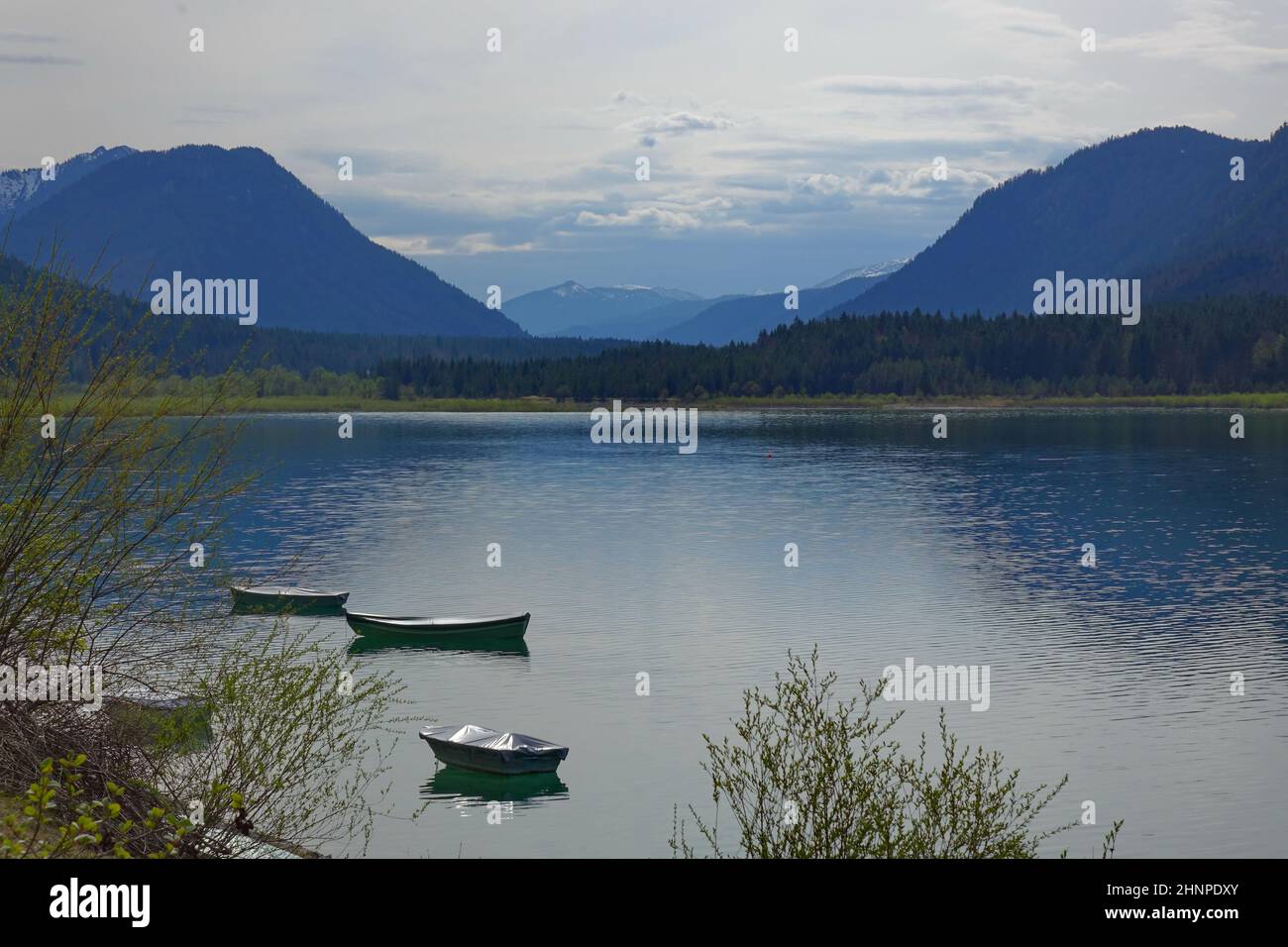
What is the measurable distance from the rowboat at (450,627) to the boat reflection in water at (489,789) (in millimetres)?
15510

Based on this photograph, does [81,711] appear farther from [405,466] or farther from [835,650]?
[405,466]

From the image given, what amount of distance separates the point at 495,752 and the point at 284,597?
25291 millimetres

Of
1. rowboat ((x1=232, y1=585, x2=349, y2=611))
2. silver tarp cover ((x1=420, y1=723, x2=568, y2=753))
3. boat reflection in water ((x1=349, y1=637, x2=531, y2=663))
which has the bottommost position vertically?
boat reflection in water ((x1=349, y1=637, x2=531, y2=663))

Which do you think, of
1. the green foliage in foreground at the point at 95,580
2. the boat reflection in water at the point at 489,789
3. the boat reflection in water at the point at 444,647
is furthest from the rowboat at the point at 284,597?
the green foliage in foreground at the point at 95,580

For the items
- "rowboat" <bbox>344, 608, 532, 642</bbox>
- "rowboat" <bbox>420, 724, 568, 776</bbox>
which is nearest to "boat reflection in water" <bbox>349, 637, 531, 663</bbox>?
"rowboat" <bbox>344, 608, 532, 642</bbox>

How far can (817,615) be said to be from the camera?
54219mm

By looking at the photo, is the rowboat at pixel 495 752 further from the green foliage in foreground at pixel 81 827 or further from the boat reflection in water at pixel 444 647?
the boat reflection in water at pixel 444 647

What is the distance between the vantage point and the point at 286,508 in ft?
314

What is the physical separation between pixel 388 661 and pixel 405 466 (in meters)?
96.6

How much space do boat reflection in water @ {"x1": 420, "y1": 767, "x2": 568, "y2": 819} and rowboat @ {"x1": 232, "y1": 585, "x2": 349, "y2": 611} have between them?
874 inches

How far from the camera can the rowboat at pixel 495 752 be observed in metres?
31.3

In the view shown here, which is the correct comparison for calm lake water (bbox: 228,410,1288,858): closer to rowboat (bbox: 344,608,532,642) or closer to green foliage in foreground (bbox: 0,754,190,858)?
rowboat (bbox: 344,608,532,642)

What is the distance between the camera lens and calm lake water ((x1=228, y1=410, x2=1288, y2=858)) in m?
30.9
